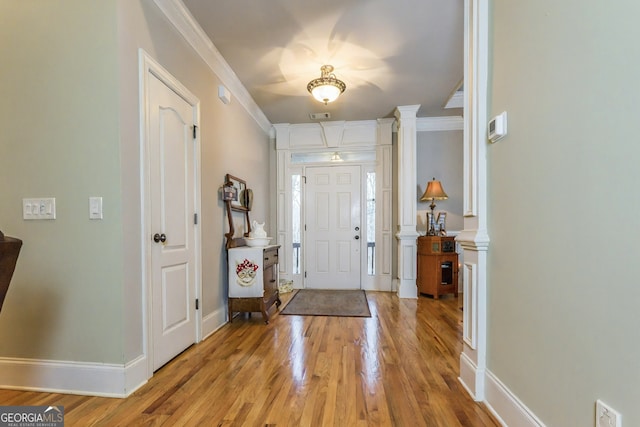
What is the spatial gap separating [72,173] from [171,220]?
64cm

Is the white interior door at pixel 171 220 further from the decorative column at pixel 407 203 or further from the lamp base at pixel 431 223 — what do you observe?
the lamp base at pixel 431 223

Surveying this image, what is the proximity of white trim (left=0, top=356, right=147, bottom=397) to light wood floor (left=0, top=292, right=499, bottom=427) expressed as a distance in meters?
0.04

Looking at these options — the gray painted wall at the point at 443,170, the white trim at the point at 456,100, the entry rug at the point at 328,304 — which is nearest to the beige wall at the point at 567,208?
the entry rug at the point at 328,304

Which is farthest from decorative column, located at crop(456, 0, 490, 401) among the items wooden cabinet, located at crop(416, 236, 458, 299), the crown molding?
wooden cabinet, located at crop(416, 236, 458, 299)

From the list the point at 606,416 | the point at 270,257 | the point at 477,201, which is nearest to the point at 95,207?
the point at 270,257

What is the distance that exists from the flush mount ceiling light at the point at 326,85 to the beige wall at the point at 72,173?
5.27 feet

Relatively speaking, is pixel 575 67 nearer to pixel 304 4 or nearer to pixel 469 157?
pixel 469 157

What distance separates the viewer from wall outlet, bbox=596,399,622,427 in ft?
2.68

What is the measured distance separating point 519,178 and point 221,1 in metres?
2.30

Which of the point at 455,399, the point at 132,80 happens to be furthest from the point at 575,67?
the point at 132,80

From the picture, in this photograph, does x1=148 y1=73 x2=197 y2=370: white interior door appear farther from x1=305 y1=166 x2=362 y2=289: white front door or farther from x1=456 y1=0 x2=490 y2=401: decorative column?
x1=305 y1=166 x2=362 y2=289: white front door

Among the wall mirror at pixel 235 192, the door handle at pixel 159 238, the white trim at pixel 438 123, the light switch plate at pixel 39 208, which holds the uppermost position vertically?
the white trim at pixel 438 123

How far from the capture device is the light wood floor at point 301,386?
56.7 inches

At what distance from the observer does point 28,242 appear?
168 cm
